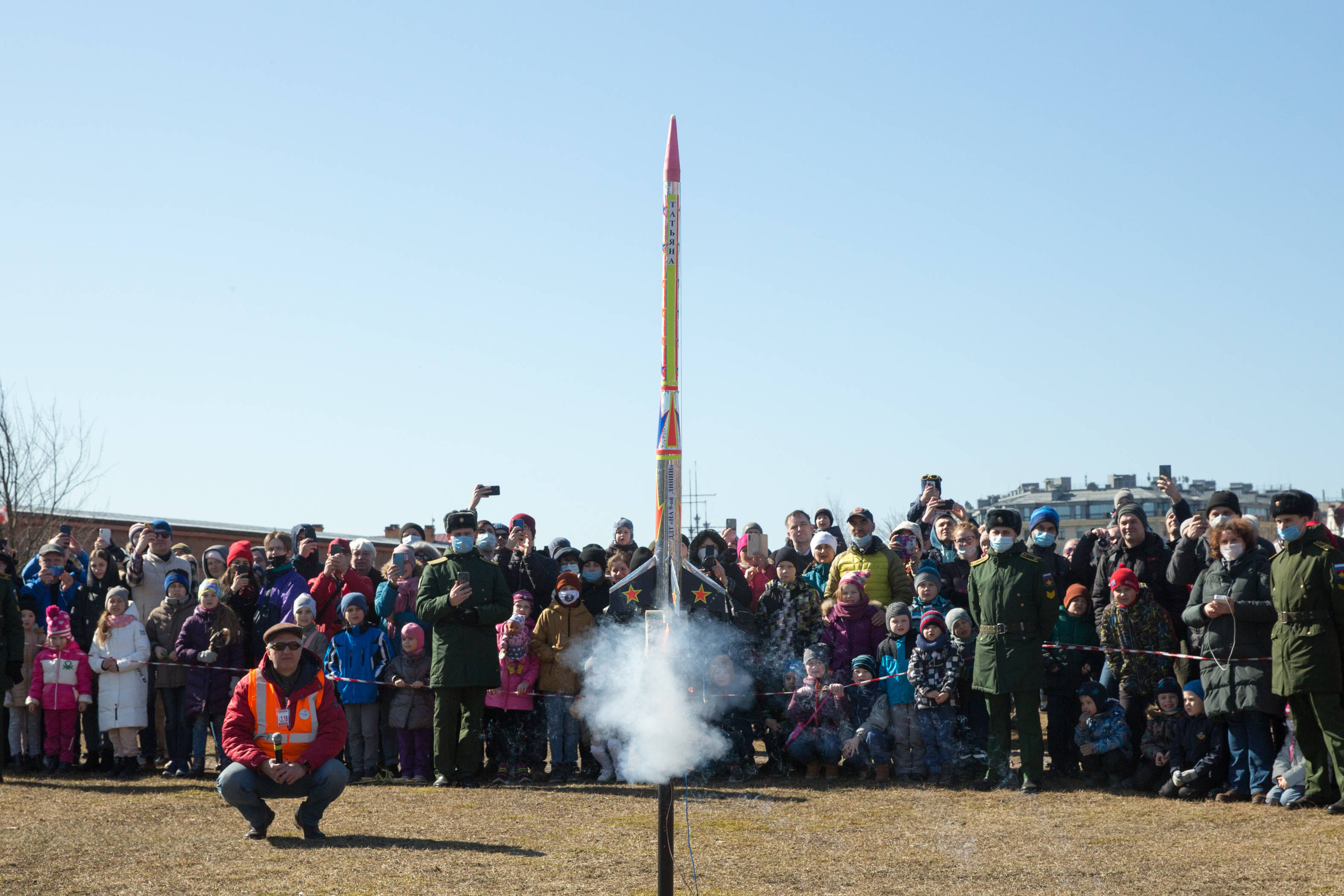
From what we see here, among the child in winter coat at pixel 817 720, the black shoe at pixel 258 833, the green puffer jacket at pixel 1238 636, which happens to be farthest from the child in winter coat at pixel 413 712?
the green puffer jacket at pixel 1238 636

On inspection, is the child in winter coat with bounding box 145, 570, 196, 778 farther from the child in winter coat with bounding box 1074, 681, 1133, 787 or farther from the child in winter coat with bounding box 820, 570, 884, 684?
the child in winter coat with bounding box 1074, 681, 1133, 787

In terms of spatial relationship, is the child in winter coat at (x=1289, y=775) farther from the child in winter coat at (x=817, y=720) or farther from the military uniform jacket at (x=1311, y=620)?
the child in winter coat at (x=817, y=720)

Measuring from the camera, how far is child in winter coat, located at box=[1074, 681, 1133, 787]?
33.1ft

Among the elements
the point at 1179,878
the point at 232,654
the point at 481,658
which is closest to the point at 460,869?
the point at 481,658

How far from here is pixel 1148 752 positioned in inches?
389

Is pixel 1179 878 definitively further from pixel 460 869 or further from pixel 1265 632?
pixel 460 869

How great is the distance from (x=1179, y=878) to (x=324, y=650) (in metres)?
7.22

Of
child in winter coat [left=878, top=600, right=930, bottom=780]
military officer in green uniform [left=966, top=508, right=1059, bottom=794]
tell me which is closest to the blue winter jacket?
child in winter coat [left=878, top=600, right=930, bottom=780]

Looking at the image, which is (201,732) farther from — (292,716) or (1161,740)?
(1161,740)

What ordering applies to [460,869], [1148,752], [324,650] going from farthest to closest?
[324,650]
[1148,752]
[460,869]

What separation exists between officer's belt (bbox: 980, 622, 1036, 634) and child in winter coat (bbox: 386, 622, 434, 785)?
4643mm

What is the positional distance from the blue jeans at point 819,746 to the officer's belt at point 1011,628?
1.66 metres

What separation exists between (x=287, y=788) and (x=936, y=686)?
16.3 ft

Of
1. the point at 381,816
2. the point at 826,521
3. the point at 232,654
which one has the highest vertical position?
the point at 826,521
